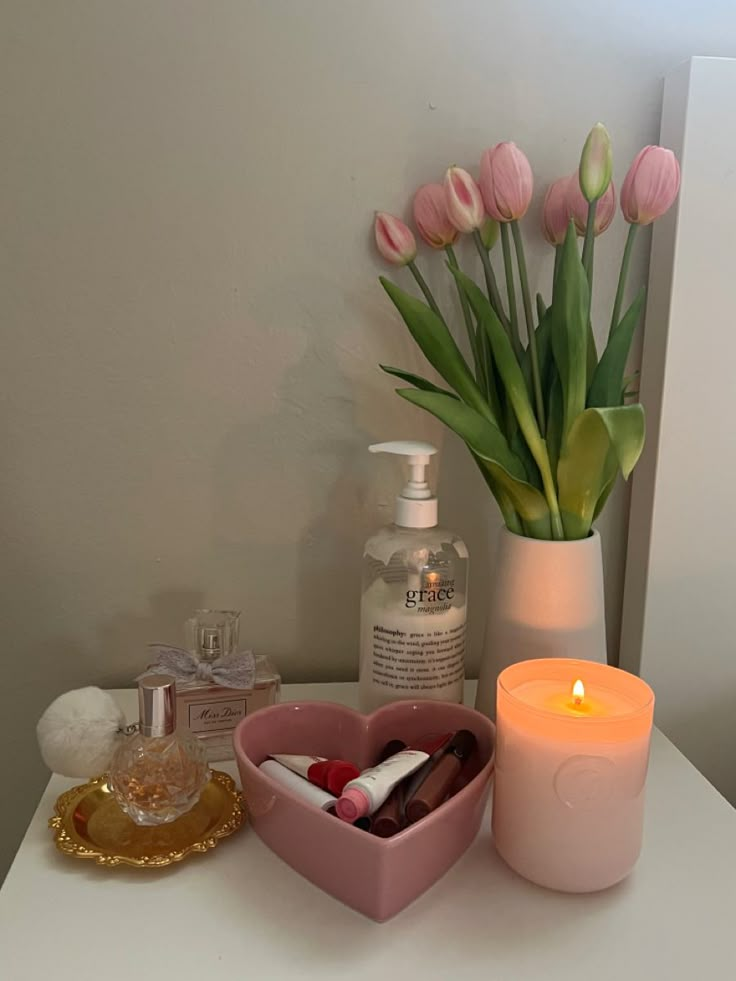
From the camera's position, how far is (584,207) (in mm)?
629

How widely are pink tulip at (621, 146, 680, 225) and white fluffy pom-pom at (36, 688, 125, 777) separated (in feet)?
1.59

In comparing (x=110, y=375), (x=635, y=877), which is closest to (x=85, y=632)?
(x=110, y=375)

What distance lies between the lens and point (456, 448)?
0.71 m

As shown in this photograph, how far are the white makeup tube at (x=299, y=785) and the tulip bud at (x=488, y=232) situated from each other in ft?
1.28

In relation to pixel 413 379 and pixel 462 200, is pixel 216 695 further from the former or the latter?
pixel 462 200

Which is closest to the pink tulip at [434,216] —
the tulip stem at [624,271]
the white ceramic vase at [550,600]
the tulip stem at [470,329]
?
the tulip stem at [470,329]

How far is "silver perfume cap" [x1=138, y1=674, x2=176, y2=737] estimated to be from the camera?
0.49 m

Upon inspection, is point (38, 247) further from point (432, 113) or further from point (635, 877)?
point (635, 877)

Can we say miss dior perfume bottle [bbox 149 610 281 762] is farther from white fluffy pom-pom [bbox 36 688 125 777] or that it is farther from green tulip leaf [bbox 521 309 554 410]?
green tulip leaf [bbox 521 309 554 410]

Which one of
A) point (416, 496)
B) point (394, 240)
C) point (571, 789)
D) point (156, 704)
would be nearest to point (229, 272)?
point (394, 240)

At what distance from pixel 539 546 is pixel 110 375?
34 cm

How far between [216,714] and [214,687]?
0.07ft

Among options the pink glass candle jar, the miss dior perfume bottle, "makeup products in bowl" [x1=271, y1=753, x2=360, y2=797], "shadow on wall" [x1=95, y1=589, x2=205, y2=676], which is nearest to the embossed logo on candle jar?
the pink glass candle jar

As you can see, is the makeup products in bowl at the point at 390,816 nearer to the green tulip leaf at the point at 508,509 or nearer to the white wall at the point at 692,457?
the green tulip leaf at the point at 508,509
